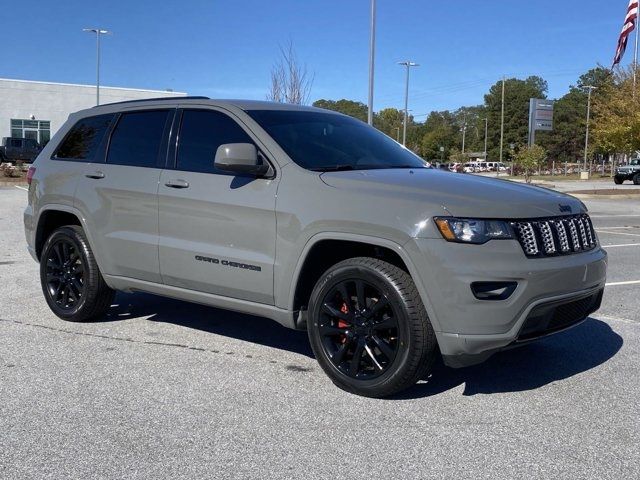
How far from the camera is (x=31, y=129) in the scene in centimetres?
5800

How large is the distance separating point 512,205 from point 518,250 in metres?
0.27

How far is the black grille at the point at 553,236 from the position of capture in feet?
12.5

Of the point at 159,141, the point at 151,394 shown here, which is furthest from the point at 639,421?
the point at 159,141

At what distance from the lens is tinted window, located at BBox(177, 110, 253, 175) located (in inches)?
191

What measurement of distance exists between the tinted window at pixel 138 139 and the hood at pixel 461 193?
5.27 ft

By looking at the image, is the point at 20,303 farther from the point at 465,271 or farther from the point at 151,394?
the point at 465,271

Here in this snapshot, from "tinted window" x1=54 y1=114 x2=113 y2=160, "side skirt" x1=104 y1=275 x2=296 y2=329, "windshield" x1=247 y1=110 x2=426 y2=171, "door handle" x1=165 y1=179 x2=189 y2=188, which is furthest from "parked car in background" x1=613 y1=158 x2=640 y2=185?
"door handle" x1=165 y1=179 x2=189 y2=188

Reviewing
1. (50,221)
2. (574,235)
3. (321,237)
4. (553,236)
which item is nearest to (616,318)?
(574,235)

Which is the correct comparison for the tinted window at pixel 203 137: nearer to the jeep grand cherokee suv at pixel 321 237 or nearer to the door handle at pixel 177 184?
the jeep grand cherokee suv at pixel 321 237

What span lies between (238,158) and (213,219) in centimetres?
53

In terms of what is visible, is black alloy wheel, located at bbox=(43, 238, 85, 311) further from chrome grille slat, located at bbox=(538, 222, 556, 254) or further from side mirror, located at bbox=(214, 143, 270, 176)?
chrome grille slat, located at bbox=(538, 222, 556, 254)

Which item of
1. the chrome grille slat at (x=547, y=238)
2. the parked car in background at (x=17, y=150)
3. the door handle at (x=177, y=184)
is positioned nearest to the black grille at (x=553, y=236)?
the chrome grille slat at (x=547, y=238)

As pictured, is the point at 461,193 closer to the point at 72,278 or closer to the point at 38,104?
the point at 72,278

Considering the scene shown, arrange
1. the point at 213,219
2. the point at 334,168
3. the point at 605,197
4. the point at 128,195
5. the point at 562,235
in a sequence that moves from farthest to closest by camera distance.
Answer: the point at 605,197, the point at 128,195, the point at 213,219, the point at 334,168, the point at 562,235
